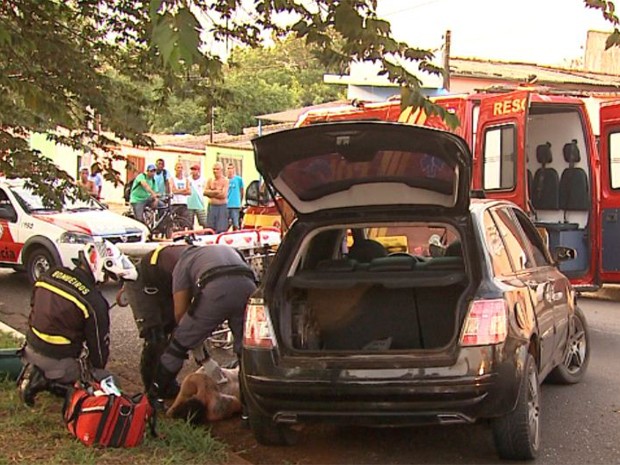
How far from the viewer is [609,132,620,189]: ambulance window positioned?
32.6 ft

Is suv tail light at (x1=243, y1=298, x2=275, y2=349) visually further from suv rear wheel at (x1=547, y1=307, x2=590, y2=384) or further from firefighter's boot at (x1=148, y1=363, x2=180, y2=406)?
suv rear wheel at (x1=547, y1=307, x2=590, y2=384)

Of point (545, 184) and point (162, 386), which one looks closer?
point (162, 386)

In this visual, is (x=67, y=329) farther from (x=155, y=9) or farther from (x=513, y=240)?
(x=155, y=9)

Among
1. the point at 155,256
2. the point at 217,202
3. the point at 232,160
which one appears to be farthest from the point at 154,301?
the point at 232,160

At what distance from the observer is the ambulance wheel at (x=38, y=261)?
38.1 feet

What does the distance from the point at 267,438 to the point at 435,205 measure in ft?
5.62

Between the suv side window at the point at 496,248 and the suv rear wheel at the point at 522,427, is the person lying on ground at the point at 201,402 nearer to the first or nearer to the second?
the suv rear wheel at the point at 522,427

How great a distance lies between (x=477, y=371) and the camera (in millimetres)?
4523

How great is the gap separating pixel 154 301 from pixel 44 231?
5723mm

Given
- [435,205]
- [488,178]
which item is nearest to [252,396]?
[435,205]

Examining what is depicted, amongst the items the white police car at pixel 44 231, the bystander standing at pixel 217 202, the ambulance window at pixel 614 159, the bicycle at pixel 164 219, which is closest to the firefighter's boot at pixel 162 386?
the white police car at pixel 44 231

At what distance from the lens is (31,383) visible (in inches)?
221

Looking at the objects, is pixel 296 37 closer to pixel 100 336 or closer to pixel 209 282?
pixel 209 282

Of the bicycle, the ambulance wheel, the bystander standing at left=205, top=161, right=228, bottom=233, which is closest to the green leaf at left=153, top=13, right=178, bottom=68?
the ambulance wheel
